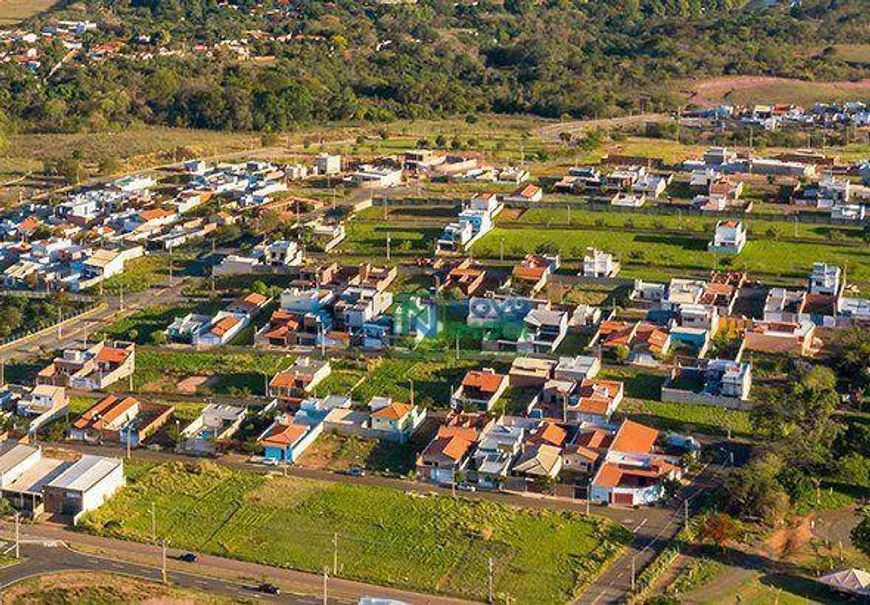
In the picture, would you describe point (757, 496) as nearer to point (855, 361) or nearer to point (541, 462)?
point (541, 462)

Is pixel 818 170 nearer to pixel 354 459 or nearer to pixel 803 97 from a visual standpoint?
pixel 803 97

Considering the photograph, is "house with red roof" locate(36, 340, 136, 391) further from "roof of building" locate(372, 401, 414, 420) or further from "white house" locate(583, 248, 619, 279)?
"white house" locate(583, 248, 619, 279)

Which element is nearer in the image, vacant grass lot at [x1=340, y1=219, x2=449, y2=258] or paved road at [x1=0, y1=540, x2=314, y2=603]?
paved road at [x1=0, y1=540, x2=314, y2=603]

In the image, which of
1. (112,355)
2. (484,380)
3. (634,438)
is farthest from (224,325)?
(634,438)

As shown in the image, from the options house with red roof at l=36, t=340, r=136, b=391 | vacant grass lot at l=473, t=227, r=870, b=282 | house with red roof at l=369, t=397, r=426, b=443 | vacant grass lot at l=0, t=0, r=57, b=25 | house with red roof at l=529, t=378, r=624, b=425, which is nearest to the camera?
house with red roof at l=369, t=397, r=426, b=443

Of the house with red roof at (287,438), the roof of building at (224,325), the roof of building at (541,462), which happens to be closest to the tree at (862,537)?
the roof of building at (541,462)

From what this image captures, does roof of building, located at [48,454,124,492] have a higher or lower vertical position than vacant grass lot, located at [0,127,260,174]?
lower

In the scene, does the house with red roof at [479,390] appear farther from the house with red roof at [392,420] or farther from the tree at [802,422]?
the tree at [802,422]

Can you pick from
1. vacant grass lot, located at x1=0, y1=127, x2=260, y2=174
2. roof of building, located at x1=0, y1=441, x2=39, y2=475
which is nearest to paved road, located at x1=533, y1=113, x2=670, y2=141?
vacant grass lot, located at x1=0, y1=127, x2=260, y2=174
